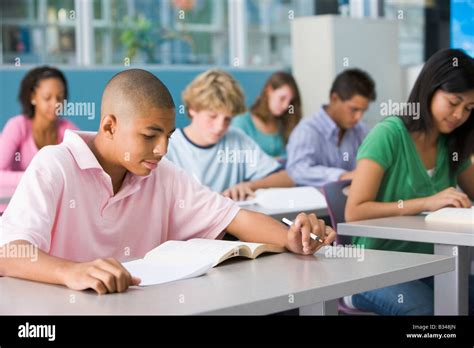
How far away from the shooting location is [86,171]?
2.09m

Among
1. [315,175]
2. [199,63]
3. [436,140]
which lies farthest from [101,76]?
[436,140]

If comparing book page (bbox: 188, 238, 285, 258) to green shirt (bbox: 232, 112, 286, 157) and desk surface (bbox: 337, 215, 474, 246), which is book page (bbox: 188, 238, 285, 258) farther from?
green shirt (bbox: 232, 112, 286, 157)

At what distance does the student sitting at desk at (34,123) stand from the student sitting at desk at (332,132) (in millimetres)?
1311

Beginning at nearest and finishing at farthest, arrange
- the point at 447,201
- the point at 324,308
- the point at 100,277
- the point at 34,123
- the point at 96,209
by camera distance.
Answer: the point at 100,277 < the point at 324,308 < the point at 96,209 < the point at 447,201 < the point at 34,123

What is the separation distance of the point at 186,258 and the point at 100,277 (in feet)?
1.08

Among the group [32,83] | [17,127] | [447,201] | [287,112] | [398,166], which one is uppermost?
[32,83]

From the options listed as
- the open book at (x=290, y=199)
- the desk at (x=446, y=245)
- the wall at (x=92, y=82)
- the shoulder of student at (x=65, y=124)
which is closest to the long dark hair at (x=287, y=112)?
the wall at (x=92, y=82)

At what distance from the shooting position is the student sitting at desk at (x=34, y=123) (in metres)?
4.69

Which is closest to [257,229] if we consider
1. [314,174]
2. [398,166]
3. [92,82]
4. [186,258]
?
[186,258]

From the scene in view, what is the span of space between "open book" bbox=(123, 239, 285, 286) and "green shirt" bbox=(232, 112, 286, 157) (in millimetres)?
3641

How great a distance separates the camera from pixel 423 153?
304 cm

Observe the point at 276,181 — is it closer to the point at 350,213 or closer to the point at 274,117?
the point at 350,213

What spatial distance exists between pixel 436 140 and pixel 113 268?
1737 millimetres
